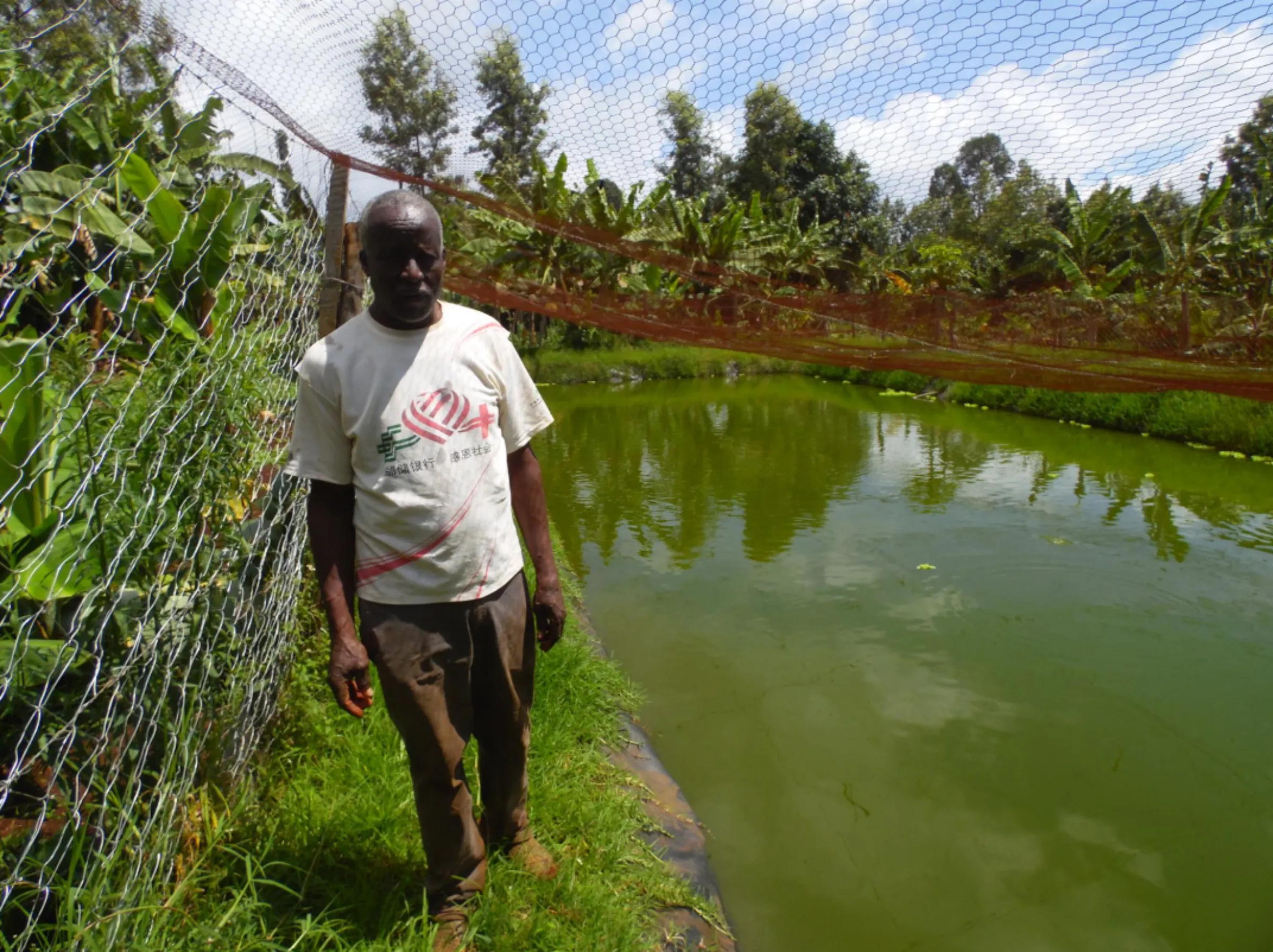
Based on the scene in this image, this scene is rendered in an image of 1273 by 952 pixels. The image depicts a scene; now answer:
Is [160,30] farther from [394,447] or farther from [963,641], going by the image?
[963,641]

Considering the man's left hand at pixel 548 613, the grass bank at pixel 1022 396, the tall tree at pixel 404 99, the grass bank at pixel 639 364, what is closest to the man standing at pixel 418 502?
the man's left hand at pixel 548 613

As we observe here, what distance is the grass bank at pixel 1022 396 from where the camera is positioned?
8219 mm

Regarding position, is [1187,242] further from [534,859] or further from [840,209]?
[534,859]

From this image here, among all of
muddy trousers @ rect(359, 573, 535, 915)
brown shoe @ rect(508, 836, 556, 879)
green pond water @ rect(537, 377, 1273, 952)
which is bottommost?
green pond water @ rect(537, 377, 1273, 952)

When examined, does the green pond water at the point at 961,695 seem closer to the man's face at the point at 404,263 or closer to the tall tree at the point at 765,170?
the man's face at the point at 404,263

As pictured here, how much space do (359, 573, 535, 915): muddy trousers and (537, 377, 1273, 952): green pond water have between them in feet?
2.81

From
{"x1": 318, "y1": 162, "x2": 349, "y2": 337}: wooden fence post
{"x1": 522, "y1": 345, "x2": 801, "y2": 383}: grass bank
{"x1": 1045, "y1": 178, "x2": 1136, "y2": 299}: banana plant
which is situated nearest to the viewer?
{"x1": 318, "y1": 162, "x2": 349, "y2": 337}: wooden fence post

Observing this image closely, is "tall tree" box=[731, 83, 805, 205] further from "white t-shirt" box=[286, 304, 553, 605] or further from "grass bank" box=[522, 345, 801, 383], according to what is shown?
"white t-shirt" box=[286, 304, 553, 605]

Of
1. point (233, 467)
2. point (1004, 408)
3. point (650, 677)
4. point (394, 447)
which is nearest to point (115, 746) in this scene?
point (233, 467)

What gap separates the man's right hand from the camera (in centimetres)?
149

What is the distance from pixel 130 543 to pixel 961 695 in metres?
2.90

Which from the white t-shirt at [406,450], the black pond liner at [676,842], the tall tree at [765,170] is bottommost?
the black pond liner at [676,842]

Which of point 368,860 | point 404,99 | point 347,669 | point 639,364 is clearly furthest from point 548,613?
point 639,364

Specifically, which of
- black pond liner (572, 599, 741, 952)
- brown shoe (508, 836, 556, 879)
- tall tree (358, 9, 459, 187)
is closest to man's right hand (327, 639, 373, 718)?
brown shoe (508, 836, 556, 879)
